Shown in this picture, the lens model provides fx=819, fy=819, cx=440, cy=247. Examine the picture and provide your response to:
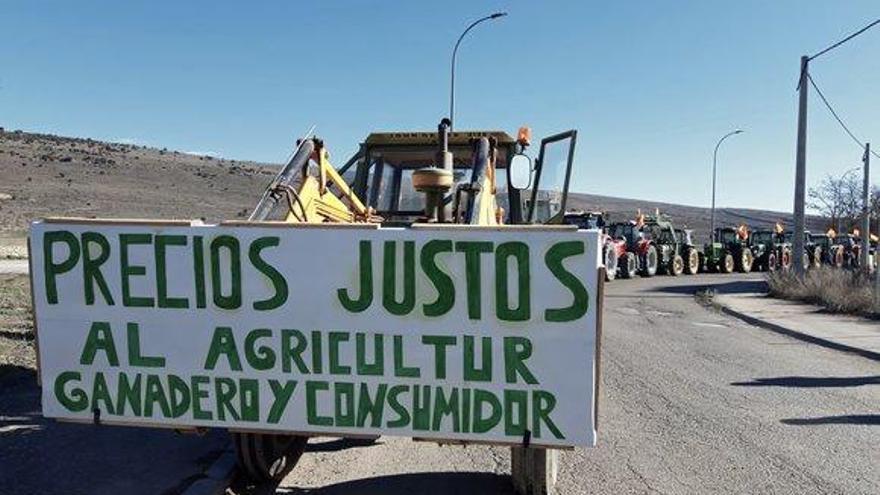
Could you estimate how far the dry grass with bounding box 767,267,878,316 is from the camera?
1803 centimetres

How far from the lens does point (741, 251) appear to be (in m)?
40.0

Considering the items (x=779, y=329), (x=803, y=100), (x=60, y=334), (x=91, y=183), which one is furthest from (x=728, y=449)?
(x=91, y=183)

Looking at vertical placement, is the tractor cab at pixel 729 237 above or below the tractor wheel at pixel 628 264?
above

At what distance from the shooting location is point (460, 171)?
22.7 feet

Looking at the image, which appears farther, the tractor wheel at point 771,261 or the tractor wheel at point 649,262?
the tractor wheel at point 771,261

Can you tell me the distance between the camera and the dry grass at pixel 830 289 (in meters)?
18.0

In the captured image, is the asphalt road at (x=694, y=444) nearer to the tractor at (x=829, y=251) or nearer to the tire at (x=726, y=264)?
the tire at (x=726, y=264)

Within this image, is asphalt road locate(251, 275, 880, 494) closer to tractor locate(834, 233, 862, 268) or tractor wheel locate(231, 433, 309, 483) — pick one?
tractor wheel locate(231, 433, 309, 483)

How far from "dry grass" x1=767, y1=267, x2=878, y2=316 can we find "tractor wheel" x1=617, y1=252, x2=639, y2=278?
6250 mm

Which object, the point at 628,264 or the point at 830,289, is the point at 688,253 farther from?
the point at 830,289

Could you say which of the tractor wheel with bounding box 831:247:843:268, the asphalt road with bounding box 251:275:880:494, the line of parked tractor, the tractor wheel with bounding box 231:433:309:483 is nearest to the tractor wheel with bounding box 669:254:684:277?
the line of parked tractor

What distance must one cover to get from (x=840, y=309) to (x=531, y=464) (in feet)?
52.4

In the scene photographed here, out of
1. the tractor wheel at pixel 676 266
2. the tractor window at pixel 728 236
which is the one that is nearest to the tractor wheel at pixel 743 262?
the tractor window at pixel 728 236

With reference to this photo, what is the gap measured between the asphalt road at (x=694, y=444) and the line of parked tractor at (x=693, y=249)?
46.6 ft
